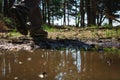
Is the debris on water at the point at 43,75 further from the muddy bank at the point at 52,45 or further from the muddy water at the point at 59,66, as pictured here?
the muddy bank at the point at 52,45

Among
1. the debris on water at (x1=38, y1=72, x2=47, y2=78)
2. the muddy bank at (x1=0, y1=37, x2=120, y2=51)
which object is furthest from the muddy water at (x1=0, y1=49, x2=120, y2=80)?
the muddy bank at (x1=0, y1=37, x2=120, y2=51)

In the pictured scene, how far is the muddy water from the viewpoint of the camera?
2.91m

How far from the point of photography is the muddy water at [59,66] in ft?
9.55

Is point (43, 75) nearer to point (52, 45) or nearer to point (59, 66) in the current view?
point (59, 66)

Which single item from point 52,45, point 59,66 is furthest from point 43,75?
point 52,45

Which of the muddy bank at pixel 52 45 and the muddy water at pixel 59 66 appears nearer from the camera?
the muddy water at pixel 59 66

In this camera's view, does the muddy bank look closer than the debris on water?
No

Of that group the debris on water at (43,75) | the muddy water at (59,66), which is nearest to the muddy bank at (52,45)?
the muddy water at (59,66)

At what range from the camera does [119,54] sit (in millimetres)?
4418

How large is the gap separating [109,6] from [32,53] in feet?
59.6

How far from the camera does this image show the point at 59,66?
346 cm

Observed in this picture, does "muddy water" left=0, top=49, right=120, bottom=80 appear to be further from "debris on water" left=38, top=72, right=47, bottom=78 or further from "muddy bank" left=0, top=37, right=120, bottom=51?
"muddy bank" left=0, top=37, right=120, bottom=51

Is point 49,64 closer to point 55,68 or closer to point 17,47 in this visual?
point 55,68

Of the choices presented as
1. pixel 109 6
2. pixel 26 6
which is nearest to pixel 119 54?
pixel 26 6
